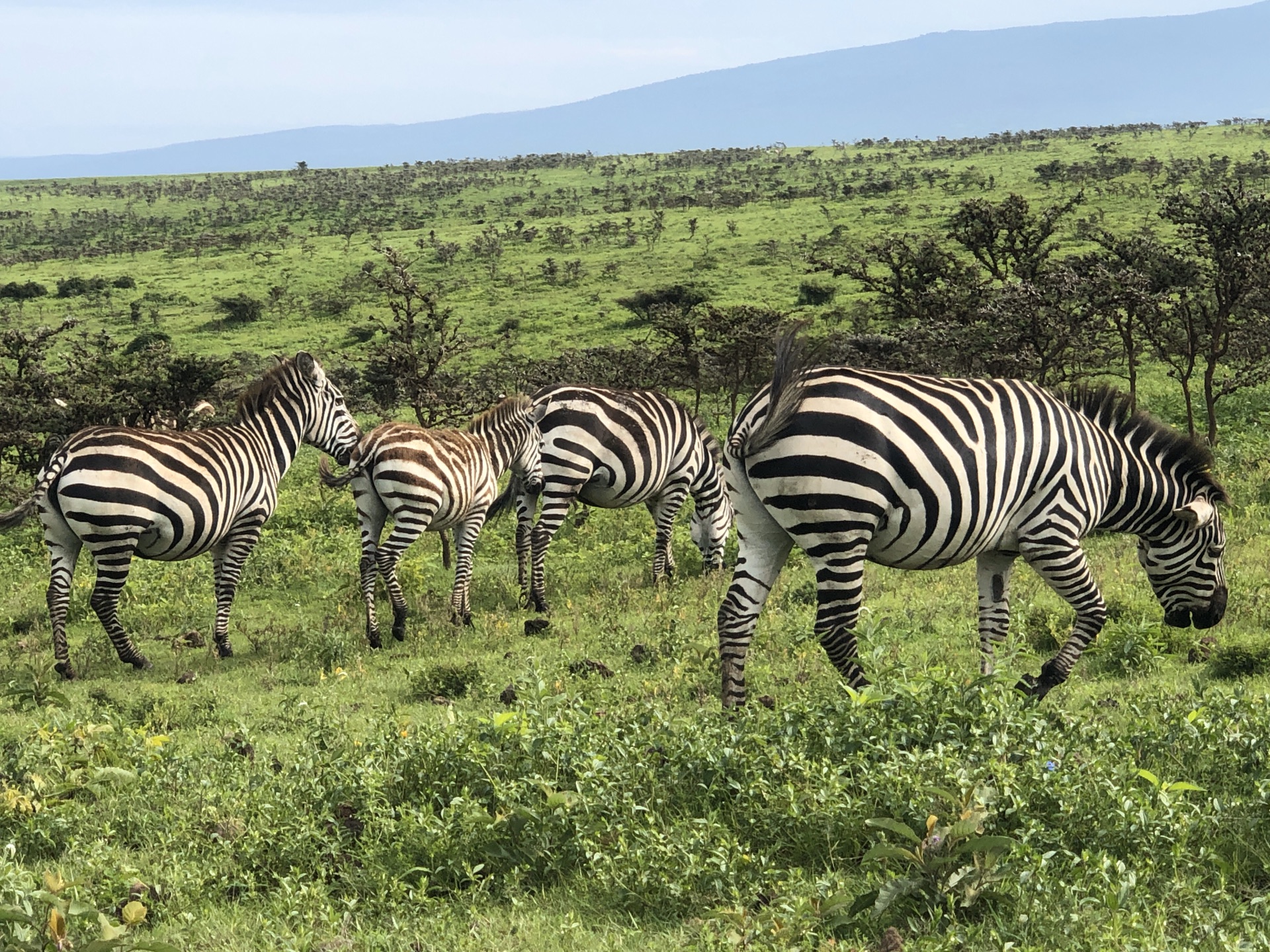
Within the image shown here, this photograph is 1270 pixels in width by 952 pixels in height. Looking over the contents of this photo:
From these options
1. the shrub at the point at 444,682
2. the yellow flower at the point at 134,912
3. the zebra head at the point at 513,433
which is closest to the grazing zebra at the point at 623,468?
the zebra head at the point at 513,433

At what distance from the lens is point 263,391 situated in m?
11.5

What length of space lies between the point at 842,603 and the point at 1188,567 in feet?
10.9

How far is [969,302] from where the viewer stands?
61.1 ft

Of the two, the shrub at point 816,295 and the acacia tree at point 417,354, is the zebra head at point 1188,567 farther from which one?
the shrub at point 816,295

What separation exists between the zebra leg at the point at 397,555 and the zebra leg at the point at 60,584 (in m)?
2.90

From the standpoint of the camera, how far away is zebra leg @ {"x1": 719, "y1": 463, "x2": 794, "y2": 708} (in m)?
7.14

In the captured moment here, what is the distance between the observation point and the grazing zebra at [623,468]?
12297 mm

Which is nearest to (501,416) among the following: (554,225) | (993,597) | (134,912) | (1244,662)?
(993,597)

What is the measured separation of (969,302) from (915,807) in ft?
50.3

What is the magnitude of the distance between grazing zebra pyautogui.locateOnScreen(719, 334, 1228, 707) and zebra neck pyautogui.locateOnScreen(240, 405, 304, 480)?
245 inches

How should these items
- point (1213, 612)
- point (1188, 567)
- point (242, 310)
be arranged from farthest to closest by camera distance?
point (242, 310), point (1213, 612), point (1188, 567)

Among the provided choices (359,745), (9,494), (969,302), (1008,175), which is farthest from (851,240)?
(359,745)

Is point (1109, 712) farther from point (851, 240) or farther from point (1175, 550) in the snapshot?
point (851, 240)

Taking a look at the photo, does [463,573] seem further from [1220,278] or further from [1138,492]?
[1220,278]
